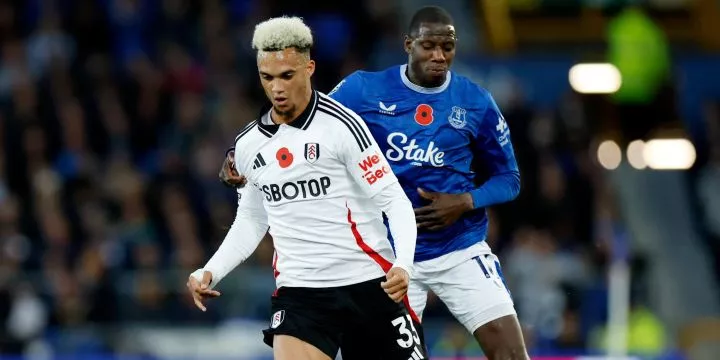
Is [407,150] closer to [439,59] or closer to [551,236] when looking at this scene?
[439,59]

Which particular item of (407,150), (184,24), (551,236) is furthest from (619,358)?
(184,24)

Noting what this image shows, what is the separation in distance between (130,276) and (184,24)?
4.51 m

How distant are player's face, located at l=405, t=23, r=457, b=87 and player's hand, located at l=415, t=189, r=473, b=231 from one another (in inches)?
22.9

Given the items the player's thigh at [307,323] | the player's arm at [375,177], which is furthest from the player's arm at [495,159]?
the player's thigh at [307,323]

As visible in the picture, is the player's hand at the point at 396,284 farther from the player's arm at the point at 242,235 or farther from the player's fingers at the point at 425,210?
the player's fingers at the point at 425,210

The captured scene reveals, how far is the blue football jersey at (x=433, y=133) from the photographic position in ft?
25.6

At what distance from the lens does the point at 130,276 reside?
14.6 meters

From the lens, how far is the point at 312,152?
22.7ft

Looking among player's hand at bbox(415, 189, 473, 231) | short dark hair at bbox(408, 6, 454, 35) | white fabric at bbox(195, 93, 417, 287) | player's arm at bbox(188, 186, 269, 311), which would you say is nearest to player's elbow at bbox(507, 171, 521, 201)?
player's hand at bbox(415, 189, 473, 231)

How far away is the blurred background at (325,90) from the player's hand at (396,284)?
632 centimetres

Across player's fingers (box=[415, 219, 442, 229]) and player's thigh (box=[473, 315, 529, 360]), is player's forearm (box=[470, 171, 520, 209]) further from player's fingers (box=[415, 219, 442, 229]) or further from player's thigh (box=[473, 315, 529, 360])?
player's thigh (box=[473, 315, 529, 360])

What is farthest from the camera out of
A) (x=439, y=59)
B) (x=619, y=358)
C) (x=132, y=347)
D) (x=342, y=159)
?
(x=132, y=347)

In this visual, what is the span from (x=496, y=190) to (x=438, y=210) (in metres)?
0.36

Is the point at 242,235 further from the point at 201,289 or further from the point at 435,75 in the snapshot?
the point at 435,75
